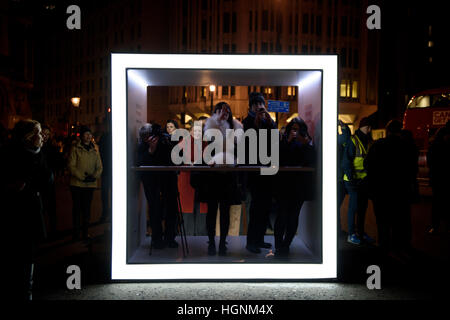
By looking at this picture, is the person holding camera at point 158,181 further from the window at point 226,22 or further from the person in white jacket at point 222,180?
the window at point 226,22

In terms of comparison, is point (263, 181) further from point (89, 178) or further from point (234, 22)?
point (234, 22)

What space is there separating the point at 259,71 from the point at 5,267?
331 centimetres

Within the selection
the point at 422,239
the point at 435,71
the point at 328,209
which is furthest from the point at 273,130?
the point at 435,71

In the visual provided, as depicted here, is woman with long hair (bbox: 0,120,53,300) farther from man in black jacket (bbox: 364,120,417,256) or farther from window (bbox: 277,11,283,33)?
window (bbox: 277,11,283,33)

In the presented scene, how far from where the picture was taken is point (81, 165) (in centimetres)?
632

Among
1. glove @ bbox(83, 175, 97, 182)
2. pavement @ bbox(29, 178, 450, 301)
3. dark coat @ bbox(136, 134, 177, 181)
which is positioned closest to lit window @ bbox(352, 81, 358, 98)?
pavement @ bbox(29, 178, 450, 301)

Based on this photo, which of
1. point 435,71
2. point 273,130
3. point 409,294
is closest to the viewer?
point 409,294

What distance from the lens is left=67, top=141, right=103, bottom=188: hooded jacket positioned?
6.29 metres

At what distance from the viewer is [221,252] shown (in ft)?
16.3

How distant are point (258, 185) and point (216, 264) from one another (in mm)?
1134

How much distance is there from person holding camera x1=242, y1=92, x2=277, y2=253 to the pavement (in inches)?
34.9

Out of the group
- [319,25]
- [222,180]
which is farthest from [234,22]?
[222,180]

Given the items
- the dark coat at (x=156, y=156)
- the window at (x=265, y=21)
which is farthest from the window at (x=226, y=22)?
the dark coat at (x=156, y=156)
